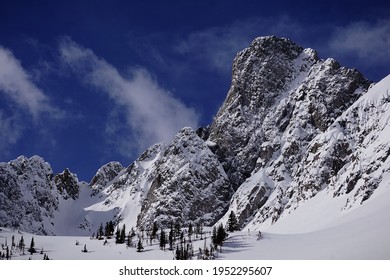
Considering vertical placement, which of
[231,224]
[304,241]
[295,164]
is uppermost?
[295,164]

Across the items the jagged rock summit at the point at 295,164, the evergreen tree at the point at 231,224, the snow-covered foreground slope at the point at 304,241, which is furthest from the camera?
the jagged rock summit at the point at 295,164

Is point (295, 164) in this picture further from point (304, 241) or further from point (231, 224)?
point (304, 241)

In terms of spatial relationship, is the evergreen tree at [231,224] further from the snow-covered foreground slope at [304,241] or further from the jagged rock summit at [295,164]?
the jagged rock summit at [295,164]

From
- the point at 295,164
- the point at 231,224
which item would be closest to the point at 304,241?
the point at 231,224

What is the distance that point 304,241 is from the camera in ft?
159

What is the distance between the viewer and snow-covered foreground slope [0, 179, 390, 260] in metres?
31.2

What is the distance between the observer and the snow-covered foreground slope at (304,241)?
31156 millimetres

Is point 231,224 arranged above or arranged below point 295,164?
below

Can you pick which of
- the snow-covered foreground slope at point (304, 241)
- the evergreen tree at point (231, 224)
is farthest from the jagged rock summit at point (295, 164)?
the evergreen tree at point (231, 224)

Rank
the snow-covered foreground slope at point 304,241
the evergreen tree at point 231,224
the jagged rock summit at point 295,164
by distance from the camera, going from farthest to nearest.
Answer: the jagged rock summit at point 295,164, the evergreen tree at point 231,224, the snow-covered foreground slope at point 304,241
